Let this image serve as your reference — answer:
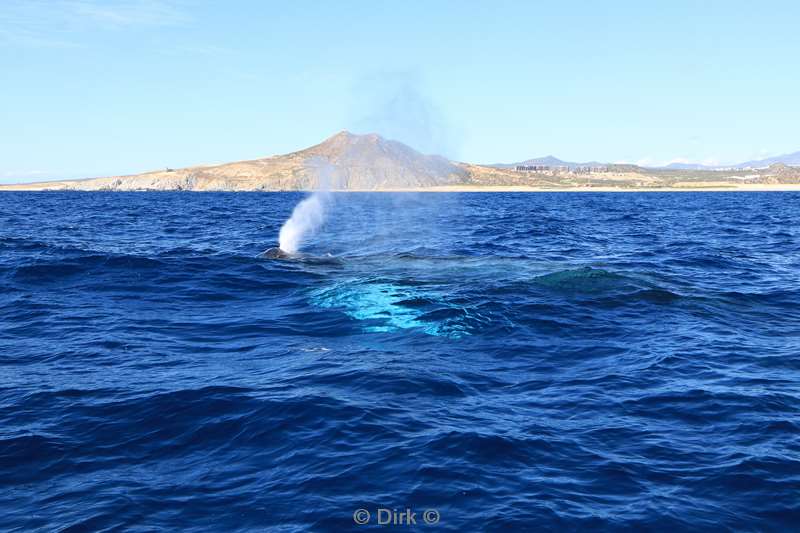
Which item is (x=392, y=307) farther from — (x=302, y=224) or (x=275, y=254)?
(x=302, y=224)

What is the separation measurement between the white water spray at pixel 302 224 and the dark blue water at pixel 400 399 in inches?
578

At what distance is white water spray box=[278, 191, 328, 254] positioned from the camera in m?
42.4

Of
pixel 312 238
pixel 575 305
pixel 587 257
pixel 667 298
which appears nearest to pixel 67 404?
pixel 575 305

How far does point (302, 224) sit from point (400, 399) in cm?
3811

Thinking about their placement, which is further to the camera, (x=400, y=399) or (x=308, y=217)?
(x=308, y=217)

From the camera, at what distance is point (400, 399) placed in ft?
41.7

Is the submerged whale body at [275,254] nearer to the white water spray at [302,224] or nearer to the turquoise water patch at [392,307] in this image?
the white water spray at [302,224]

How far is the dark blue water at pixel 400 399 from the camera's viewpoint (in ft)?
28.1

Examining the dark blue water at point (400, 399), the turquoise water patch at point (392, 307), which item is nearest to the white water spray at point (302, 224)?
the dark blue water at point (400, 399)

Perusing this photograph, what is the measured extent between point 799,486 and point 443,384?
662cm

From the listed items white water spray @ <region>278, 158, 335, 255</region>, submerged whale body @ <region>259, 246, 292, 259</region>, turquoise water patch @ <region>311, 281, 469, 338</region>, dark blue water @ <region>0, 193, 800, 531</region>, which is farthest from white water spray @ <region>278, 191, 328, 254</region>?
turquoise water patch @ <region>311, 281, 469, 338</region>

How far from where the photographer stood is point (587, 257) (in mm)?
34156

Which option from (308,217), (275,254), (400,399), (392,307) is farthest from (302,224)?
(400,399)

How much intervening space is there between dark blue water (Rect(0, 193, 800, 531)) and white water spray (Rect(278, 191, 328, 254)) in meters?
14.7
